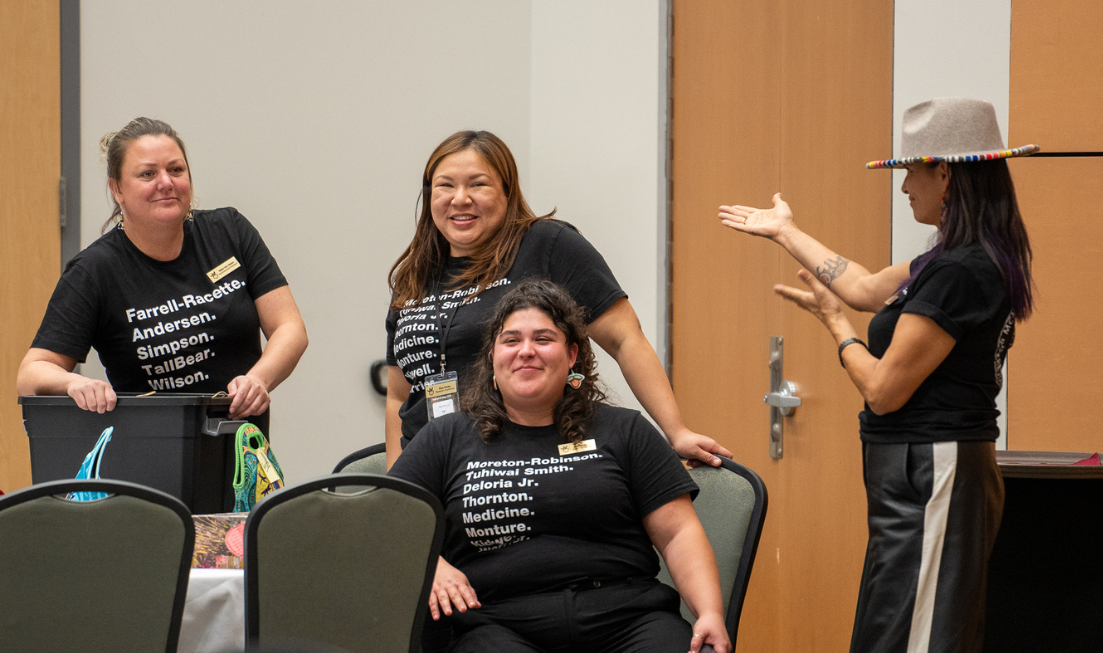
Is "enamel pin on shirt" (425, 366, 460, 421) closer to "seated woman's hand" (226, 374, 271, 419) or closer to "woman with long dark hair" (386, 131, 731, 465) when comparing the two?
"woman with long dark hair" (386, 131, 731, 465)

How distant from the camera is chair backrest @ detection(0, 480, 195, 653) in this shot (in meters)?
1.56

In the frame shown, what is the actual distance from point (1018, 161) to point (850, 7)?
0.70 meters

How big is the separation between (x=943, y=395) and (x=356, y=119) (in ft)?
9.70

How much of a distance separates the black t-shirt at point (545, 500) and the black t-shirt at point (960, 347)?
50 cm

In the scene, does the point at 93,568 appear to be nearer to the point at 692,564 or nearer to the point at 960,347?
the point at 692,564

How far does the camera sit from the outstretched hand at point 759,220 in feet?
8.02

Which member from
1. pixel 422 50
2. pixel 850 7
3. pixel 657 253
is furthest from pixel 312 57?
pixel 850 7

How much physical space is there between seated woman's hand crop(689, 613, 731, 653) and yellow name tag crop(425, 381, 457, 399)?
76 cm

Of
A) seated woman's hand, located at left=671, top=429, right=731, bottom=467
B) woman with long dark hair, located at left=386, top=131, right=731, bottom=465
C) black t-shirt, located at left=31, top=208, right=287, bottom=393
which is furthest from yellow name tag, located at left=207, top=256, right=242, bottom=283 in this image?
seated woman's hand, located at left=671, top=429, right=731, bottom=467

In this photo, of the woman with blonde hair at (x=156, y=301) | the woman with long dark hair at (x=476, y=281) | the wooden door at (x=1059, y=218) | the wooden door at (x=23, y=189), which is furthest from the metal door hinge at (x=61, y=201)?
the wooden door at (x=1059, y=218)

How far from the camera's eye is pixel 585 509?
206 centimetres

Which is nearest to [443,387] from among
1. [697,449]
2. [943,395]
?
[697,449]

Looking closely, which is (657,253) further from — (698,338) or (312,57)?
(312,57)

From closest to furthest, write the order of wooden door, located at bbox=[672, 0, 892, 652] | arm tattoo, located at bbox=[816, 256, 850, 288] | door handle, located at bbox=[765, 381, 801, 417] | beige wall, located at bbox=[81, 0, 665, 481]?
1. arm tattoo, located at bbox=[816, 256, 850, 288]
2. wooden door, located at bbox=[672, 0, 892, 652]
3. door handle, located at bbox=[765, 381, 801, 417]
4. beige wall, located at bbox=[81, 0, 665, 481]
